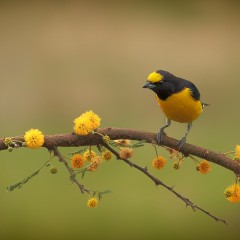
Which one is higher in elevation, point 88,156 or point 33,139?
point 33,139

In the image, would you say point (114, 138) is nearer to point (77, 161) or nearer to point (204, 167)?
point (77, 161)

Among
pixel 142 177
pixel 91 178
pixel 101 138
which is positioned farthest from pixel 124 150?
pixel 142 177

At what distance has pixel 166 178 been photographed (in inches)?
215

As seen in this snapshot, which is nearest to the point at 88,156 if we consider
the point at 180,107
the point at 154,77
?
the point at 154,77

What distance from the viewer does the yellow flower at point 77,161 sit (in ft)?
5.60

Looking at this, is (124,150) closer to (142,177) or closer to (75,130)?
(75,130)

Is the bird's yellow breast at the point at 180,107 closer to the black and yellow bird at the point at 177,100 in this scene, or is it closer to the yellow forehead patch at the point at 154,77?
the black and yellow bird at the point at 177,100

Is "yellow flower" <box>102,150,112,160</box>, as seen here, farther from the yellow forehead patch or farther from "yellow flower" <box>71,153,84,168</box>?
the yellow forehead patch

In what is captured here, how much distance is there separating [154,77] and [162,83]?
7 cm

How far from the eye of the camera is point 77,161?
171cm

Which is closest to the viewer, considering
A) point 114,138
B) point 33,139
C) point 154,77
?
point 33,139

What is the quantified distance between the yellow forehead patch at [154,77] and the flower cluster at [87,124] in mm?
571

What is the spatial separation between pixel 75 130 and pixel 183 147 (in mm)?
344

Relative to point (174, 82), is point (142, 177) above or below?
below
